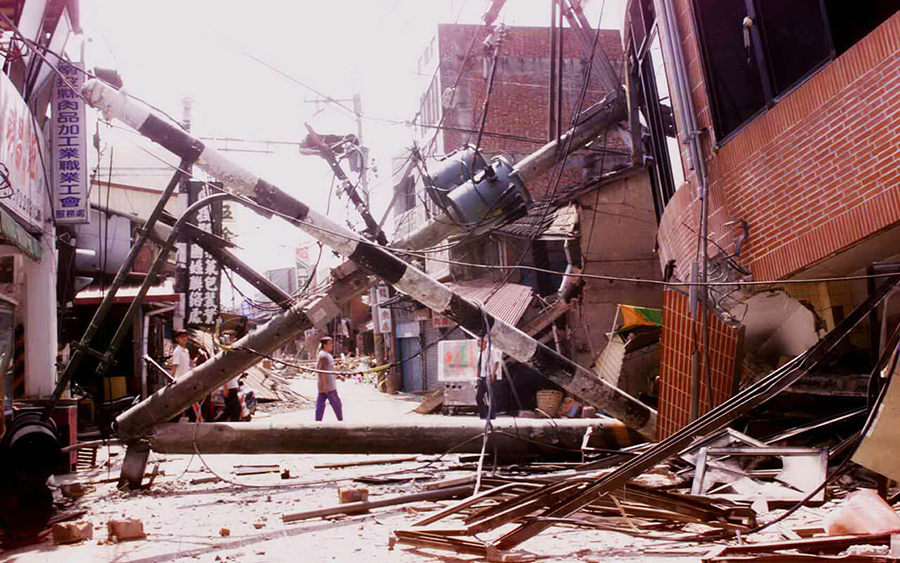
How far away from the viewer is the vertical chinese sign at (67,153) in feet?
35.4

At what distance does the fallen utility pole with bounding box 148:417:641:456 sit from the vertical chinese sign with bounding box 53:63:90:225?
380 centimetres

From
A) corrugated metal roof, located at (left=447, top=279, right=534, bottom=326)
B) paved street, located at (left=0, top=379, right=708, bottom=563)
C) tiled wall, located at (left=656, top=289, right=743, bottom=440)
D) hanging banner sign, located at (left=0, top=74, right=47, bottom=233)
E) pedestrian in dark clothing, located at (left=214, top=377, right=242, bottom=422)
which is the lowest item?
paved street, located at (left=0, top=379, right=708, bottom=563)

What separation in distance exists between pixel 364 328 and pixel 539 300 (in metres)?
29.6

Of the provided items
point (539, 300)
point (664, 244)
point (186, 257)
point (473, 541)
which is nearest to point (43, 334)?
point (186, 257)

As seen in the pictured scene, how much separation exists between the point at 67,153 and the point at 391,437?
6589 millimetres

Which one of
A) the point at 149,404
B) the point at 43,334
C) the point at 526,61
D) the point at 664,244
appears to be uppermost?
the point at 526,61

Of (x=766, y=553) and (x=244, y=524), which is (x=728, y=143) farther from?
(x=244, y=524)

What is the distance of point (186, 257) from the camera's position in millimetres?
13234

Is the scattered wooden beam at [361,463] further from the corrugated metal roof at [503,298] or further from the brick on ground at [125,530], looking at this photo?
the corrugated metal roof at [503,298]

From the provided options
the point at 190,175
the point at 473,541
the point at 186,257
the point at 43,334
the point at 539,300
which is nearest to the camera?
the point at 473,541

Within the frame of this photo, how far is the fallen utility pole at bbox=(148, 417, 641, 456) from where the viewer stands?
9.68 meters

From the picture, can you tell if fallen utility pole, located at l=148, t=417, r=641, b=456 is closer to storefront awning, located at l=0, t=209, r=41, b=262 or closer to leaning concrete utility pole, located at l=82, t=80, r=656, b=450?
leaning concrete utility pole, located at l=82, t=80, r=656, b=450

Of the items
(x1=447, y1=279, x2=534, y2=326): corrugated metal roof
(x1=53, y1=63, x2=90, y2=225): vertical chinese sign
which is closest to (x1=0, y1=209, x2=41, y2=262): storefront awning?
(x1=53, y1=63, x2=90, y2=225): vertical chinese sign

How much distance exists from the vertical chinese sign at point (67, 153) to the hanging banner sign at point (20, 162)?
315 mm
